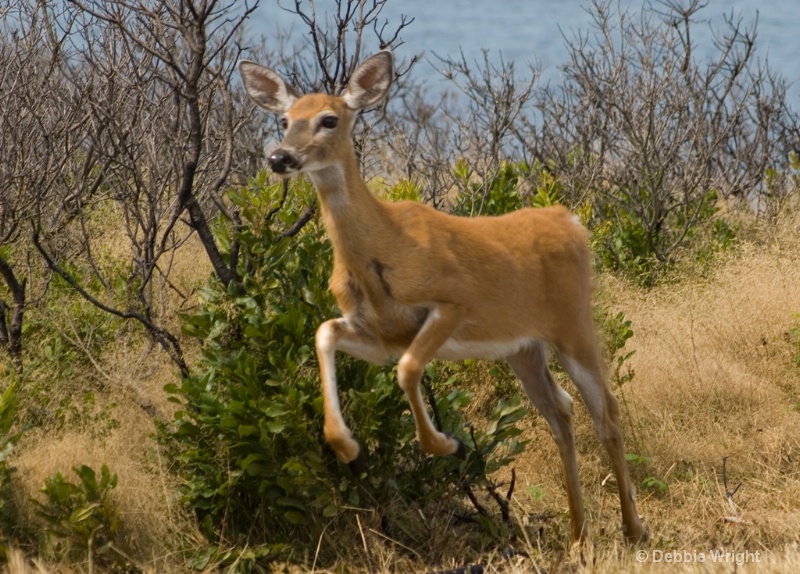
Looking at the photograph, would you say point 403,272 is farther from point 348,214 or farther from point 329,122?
point 329,122

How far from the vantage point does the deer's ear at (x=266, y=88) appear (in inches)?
246

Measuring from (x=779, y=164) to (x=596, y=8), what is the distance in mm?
3905

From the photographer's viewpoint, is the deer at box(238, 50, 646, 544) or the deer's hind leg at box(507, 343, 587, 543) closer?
the deer at box(238, 50, 646, 544)

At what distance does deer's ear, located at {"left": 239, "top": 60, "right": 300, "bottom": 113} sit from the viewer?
246 inches

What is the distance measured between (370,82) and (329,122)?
50 centimetres

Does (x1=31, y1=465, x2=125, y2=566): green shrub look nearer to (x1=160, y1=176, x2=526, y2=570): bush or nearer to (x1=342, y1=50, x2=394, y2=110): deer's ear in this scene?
(x1=160, y1=176, x2=526, y2=570): bush

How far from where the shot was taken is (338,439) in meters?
5.34

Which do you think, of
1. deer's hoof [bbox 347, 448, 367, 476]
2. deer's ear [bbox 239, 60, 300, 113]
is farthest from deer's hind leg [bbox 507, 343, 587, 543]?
deer's ear [bbox 239, 60, 300, 113]

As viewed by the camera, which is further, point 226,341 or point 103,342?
point 103,342

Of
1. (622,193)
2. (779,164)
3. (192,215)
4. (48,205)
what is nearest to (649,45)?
(622,193)

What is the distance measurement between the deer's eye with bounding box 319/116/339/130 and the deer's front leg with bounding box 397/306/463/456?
100 cm

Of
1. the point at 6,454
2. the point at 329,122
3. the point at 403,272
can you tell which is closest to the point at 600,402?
the point at 403,272

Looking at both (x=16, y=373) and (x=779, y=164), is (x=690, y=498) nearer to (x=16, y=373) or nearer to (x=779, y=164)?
(x=16, y=373)

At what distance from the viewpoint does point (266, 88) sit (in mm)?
6293
